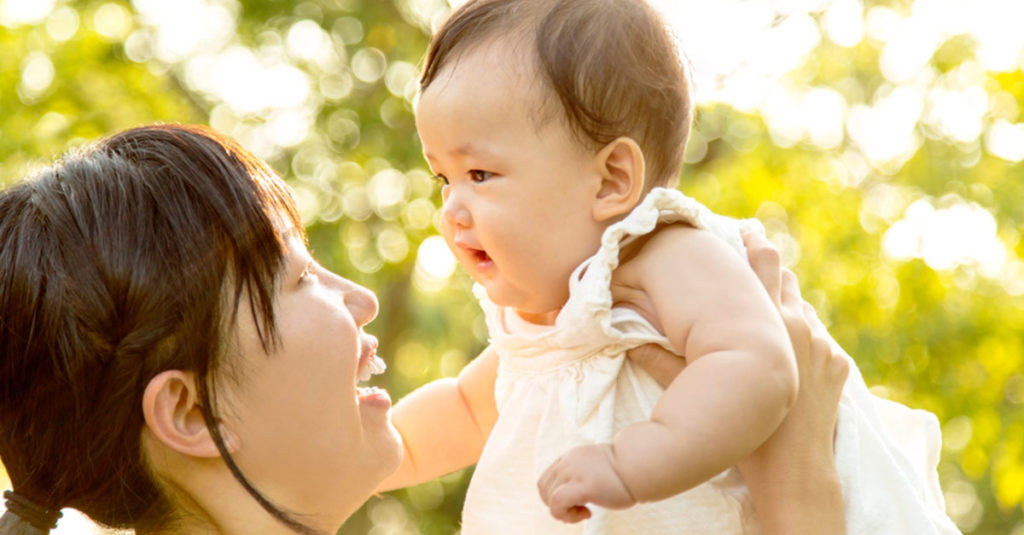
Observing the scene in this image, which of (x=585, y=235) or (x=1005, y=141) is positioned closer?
(x=585, y=235)

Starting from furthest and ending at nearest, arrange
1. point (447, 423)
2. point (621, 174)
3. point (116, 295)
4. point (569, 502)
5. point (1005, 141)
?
1. point (1005, 141)
2. point (447, 423)
3. point (621, 174)
4. point (116, 295)
5. point (569, 502)

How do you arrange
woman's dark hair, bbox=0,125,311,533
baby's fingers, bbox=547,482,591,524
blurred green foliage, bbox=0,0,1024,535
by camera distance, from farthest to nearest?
blurred green foliage, bbox=0,0,1024,535 < woman's dark hair, bbox=0,125,311,533 < baby's fingers, bbox=547,482,591,524

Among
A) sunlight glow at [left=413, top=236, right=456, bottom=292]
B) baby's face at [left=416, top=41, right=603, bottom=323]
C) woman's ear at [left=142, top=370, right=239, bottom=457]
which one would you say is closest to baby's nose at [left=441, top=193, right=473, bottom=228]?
baby's face at [left=416, top=41, right=603, bottom=323]

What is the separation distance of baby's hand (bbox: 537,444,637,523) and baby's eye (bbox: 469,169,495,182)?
1.83 feet

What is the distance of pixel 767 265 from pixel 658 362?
30cm

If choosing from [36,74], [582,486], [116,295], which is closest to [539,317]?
[582,486]

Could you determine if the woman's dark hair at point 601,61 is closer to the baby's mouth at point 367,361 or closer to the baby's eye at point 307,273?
the baby's eye at point 307,273

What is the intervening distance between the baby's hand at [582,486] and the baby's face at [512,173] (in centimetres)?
44

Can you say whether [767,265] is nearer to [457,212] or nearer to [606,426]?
[606,426]

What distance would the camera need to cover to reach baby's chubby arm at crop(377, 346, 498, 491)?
234 cm

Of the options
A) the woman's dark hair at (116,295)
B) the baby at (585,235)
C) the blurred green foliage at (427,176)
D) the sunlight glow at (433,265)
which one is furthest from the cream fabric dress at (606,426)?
the sunlight glow at (433,265)

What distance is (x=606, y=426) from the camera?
180cm

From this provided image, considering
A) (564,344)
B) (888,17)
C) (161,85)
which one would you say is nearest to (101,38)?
(161,85)

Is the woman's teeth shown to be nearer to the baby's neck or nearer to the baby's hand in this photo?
the baby's neck
